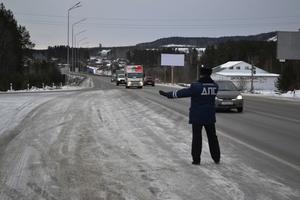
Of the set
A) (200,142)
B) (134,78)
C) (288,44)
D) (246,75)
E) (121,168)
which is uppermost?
(288,44)

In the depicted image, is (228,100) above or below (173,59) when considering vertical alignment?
below

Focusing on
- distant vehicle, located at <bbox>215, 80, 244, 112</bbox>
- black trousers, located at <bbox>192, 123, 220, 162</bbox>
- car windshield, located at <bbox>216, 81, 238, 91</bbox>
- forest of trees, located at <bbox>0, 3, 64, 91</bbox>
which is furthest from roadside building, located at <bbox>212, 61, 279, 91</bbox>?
black trousers, located at <bbox>192, 123, 220, 162</bbox>

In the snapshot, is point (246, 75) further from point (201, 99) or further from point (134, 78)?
point (201, 99)

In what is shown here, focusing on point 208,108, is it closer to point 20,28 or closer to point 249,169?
point 249,169

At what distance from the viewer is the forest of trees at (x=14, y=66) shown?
198 feet

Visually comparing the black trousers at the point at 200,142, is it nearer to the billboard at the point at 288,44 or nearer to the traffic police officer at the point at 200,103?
the traffic police officer at the point at 200,103

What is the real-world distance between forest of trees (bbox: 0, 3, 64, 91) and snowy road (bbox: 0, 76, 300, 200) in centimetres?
4300

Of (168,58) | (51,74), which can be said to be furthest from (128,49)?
(51,74)

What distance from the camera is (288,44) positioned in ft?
208

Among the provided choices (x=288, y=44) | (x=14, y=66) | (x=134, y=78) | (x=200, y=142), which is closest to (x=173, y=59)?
(x=14, y=66)

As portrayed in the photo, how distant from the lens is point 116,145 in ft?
42.0

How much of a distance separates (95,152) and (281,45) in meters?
54.5

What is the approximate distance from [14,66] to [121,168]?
87.2m

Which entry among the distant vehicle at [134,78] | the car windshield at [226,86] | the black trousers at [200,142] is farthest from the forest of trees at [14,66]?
the black trousers at [200,142]
